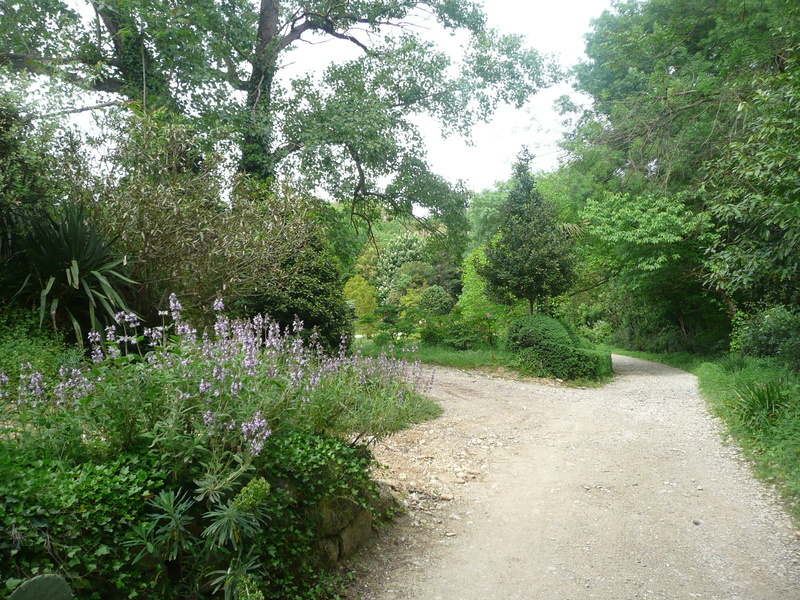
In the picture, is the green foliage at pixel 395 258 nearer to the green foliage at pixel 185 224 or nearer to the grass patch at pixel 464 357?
the grass patch at pixel 464 357

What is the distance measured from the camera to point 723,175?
7145 mm

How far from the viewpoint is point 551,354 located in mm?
11812

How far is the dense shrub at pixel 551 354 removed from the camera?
38.4 feet

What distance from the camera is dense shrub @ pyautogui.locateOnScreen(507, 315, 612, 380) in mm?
11719

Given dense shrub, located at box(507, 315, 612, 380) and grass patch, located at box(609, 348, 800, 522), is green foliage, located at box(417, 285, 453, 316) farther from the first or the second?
grass patch, located at box(609, 348, 800, 522)

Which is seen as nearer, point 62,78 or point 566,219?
point 62,78

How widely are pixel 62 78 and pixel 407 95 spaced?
320 inches

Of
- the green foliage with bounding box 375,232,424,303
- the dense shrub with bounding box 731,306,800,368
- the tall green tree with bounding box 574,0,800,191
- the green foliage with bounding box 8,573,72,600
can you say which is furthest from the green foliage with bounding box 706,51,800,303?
the green foliage with bounding box 375,232,424,303

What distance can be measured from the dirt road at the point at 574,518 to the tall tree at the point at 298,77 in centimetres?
684

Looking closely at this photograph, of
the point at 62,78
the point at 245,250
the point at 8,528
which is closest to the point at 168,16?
the point at 62,78

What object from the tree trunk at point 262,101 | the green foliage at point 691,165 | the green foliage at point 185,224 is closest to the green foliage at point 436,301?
the green foliage at point 691,165

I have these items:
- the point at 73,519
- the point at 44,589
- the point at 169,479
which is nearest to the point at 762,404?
the point at 169,479

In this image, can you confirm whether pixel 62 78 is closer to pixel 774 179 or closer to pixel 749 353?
pixel 774 179

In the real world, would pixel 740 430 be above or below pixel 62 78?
below
